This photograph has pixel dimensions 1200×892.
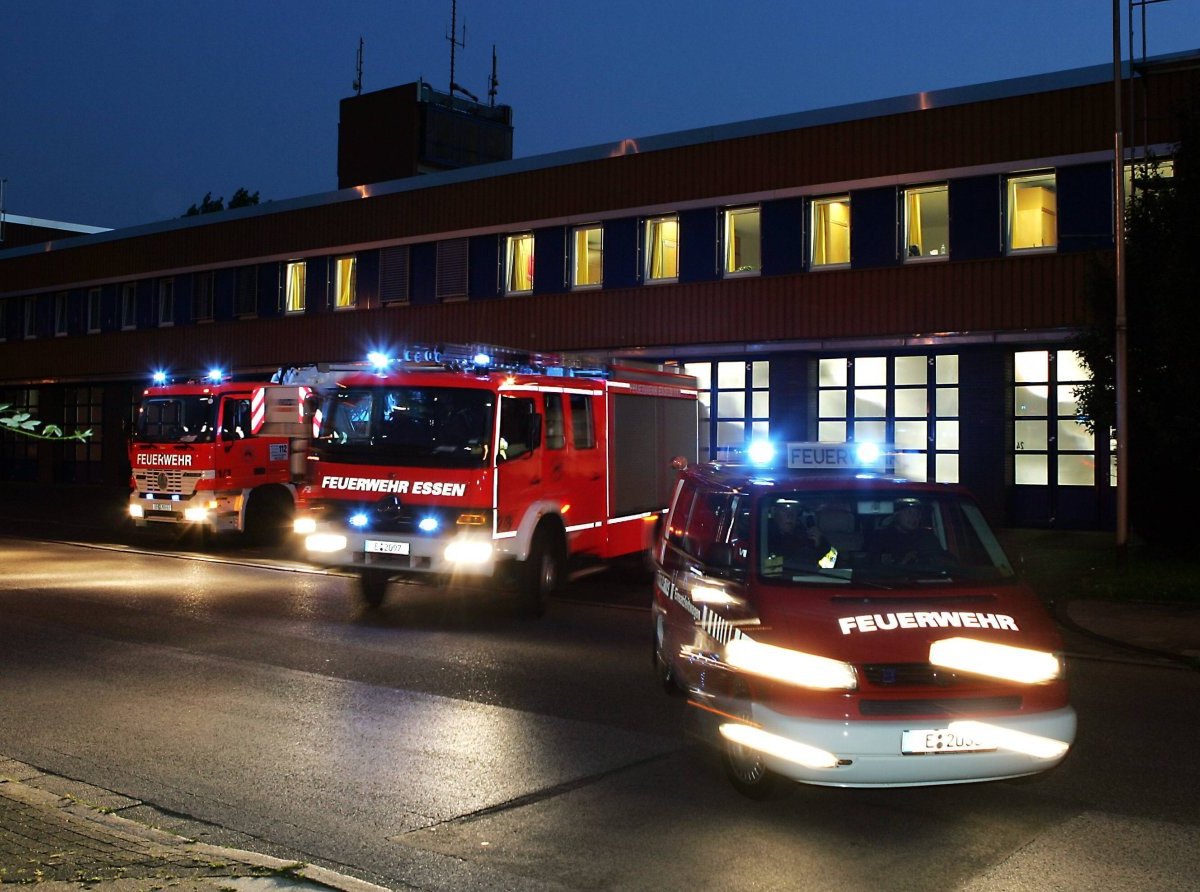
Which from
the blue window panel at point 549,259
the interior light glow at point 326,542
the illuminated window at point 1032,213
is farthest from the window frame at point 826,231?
the interior light glow at point 326,542

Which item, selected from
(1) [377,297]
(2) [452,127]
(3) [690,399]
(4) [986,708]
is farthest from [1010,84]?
(2) [452,127]

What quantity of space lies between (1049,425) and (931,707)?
1855 centimetres

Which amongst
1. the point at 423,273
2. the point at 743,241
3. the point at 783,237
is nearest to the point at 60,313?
the point at 423,273

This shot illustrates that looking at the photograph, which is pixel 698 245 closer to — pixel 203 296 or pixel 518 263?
pixel 518 263

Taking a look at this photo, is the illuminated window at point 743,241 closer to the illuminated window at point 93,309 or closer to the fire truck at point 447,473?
the fire truck at point 447,473

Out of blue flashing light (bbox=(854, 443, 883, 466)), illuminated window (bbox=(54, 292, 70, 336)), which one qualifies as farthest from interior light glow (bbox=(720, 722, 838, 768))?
illuminated window (bbox=(54, 292, 70, 336))

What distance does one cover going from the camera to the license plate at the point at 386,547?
1350 centimetres

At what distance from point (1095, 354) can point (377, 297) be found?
20.8 m

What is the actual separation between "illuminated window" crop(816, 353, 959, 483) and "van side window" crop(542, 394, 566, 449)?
35.4 ft

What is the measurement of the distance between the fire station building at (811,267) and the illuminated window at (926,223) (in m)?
0.05

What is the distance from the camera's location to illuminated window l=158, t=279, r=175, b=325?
135ft

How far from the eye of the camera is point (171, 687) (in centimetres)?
985

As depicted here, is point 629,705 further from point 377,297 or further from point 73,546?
point 377,297

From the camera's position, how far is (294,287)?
121ft
